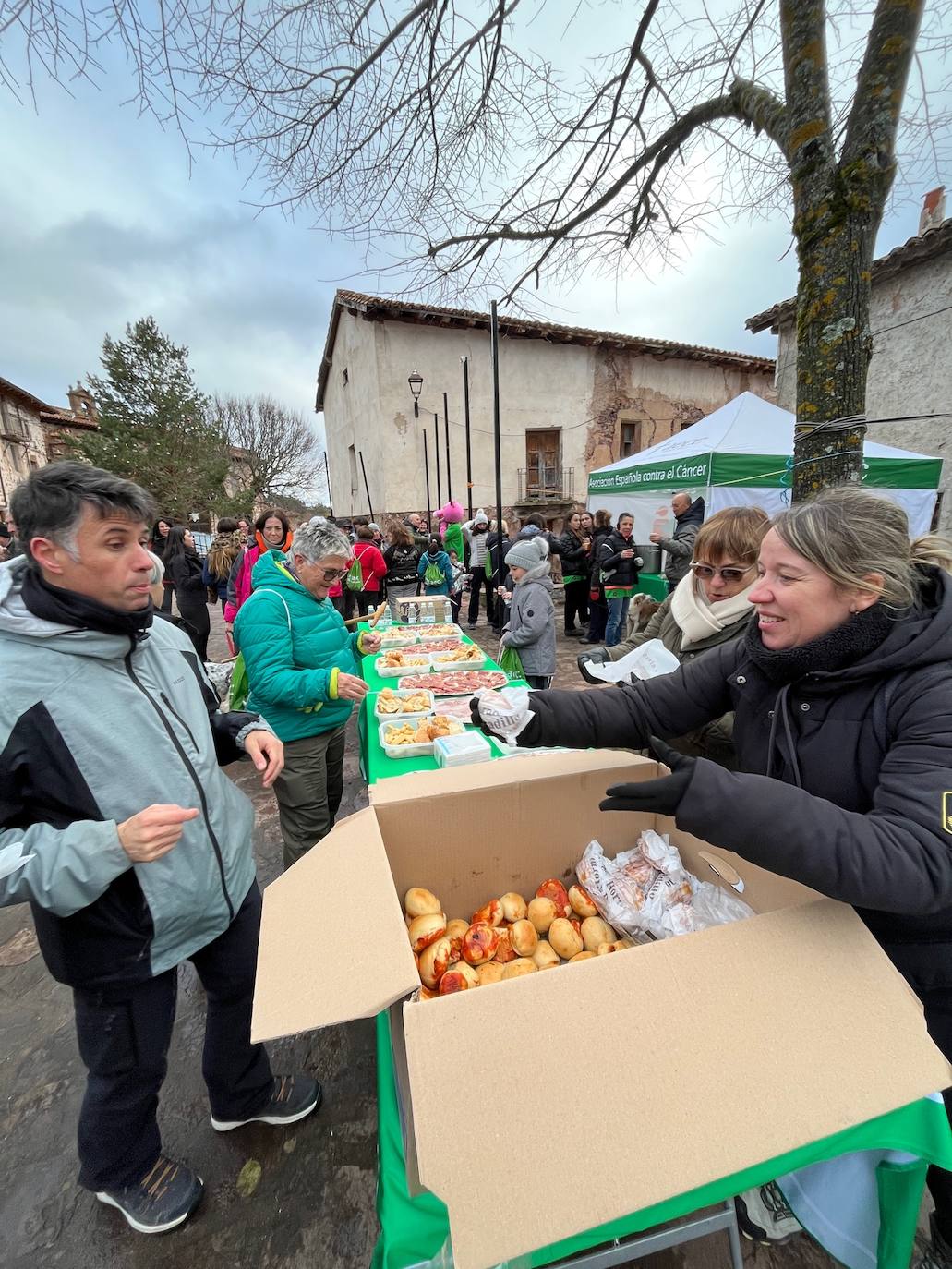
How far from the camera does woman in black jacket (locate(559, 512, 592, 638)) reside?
793cm

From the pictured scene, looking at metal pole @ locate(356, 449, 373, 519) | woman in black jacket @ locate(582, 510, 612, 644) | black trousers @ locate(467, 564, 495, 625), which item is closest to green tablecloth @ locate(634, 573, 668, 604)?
woman in black jacket @ locate(582, 510, 612, 644)

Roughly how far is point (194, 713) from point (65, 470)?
2.31 feet

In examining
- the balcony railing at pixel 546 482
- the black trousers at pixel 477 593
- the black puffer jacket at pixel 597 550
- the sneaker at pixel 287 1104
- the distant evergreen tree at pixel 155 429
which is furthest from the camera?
the distant evergreen tree at pixel 155 429

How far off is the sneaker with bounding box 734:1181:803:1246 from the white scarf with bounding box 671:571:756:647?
1.62m

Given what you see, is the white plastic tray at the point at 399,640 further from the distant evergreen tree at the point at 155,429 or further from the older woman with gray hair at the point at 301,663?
the distant evergreen tree at the point at 155,429

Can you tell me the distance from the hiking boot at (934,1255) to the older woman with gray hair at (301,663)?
232cm

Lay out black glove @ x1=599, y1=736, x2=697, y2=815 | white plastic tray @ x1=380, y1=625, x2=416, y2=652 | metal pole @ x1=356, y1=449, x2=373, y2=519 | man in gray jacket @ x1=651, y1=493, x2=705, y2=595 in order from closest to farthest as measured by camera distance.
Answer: black glove @ x1=599, y1=736, x2=697, y2=815 < white plastic tray @ x1=380, y1=625, x2=416, y2=652 < man in gray jacket @ x1=651, y1=493, x2=705, y2=595 < metal pole @ x1=356, y1=449, x2=373, y2=519

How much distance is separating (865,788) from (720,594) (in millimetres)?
1061

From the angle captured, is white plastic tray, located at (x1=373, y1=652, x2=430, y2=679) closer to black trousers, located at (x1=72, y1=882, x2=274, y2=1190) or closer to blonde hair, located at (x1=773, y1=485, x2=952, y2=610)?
black trousers, located at (x1=72, y1=882, x2=274, y2=1190)

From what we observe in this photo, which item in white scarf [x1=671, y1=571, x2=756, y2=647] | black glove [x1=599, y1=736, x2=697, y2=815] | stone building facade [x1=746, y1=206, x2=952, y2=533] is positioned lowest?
black glove [x1=599, y1=736, x2=697, y2=815]

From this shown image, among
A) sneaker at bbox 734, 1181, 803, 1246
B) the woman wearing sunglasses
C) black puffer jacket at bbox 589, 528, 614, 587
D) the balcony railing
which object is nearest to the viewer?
sneaker at bbox 734, 1181, 803, 1246

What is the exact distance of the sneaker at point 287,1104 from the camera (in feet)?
5.61

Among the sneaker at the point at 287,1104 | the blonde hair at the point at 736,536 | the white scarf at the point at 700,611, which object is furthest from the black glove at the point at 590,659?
the sneaker at the point at 287,1104

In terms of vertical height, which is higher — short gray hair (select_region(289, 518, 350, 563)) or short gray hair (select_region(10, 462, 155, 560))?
short gray hair (select_region(10, 462, 155, 560))
